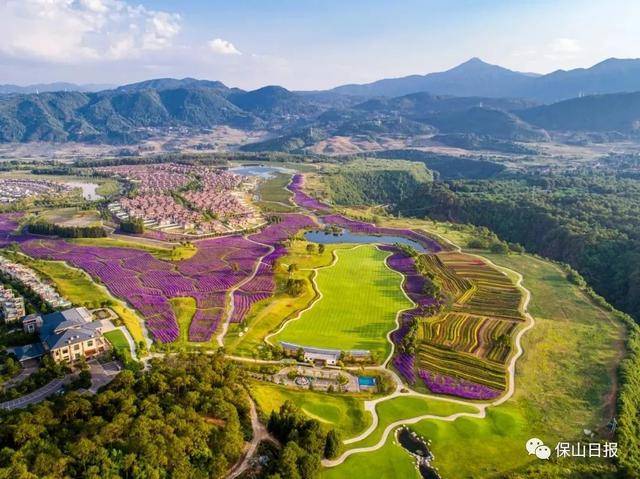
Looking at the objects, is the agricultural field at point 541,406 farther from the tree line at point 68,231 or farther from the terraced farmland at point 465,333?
the tree line at point 68,231

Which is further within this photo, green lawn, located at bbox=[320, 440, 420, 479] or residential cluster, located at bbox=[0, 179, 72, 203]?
residential cluster, located at bbox=[0, 179, 72, 203]

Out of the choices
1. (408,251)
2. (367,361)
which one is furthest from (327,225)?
(367,361)

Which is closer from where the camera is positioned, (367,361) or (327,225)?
(367,361)

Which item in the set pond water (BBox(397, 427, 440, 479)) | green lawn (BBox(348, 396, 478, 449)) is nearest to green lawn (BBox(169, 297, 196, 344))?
green lawn (BBox(348, 396, 478, 449))

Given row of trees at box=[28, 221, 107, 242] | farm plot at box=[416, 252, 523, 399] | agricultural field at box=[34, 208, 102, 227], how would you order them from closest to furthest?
1. farm plot at box=[416, 252, 523, 399]
2. row of trees at box=[28, 221, 107, 242]
3. agricultural field at box=[34, 208, 102, 227]

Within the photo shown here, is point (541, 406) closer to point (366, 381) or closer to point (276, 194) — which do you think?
point (366, 381)

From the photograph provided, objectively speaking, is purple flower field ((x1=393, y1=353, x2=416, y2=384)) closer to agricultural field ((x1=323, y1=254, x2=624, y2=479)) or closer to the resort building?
agricultural field ((x1=323, y1=254, x2=624, y2=479))

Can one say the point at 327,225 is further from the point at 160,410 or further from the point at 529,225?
the point at 160,410
